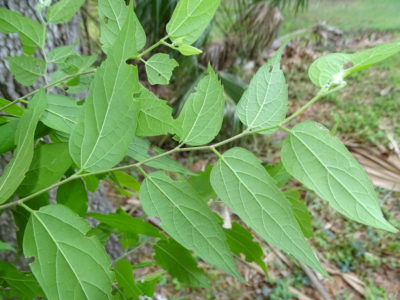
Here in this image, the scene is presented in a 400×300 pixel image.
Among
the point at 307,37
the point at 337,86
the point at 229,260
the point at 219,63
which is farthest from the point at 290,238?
the point at 307,37

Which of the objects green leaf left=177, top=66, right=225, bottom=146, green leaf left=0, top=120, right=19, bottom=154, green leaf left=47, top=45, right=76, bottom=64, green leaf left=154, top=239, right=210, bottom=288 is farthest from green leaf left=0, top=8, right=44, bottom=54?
green leaf left=154, top=239, right=210, bottom=288

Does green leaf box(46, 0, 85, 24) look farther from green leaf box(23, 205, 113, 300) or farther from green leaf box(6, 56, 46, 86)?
green leaf box(23, 205, 113, 300)

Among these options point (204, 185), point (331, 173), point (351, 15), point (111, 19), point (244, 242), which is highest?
point (351, 15)

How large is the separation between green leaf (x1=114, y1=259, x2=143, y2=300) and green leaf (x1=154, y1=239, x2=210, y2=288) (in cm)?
8

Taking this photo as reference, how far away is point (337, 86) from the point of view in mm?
389

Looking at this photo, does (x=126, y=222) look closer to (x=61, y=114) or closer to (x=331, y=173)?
(x=61, y=114)

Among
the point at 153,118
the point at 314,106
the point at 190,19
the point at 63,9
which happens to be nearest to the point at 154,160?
the point at 153,118

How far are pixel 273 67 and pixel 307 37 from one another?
3487mm

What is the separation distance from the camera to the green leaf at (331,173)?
33 cm

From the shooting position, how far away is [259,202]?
35 cm

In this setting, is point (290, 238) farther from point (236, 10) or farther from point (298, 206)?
point (236, 10)

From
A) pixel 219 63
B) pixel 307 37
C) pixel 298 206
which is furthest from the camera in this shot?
pixel 307 37

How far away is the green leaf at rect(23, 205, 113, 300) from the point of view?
1.05 feet

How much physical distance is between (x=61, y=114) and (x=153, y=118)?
5.1 inches
